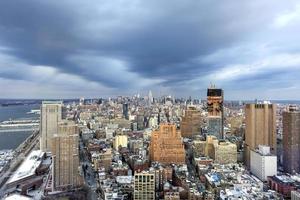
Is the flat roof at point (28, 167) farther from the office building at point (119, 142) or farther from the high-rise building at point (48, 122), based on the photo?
the office building at point (119, 142)

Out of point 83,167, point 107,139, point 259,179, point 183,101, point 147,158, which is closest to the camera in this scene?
point 259,179

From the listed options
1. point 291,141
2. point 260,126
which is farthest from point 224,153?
point 291,141

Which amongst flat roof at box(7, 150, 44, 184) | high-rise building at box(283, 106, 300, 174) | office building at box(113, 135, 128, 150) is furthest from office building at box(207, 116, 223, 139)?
flat roof at box(7, 150, 44, 184)

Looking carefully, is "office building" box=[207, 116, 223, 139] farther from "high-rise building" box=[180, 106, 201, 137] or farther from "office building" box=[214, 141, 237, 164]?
"office building" box=[214, 141, 237, 164]

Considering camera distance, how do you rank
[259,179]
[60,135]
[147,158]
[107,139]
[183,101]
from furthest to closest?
[183,101]
[107,139]
[147,158]
[259,179]
[60,135]

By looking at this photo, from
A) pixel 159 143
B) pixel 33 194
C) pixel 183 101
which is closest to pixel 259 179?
pixel 159 143

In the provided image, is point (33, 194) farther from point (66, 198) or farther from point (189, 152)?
point (189, 152)

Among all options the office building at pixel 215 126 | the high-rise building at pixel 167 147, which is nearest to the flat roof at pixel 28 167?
the high-rise building at pixel 167 147
